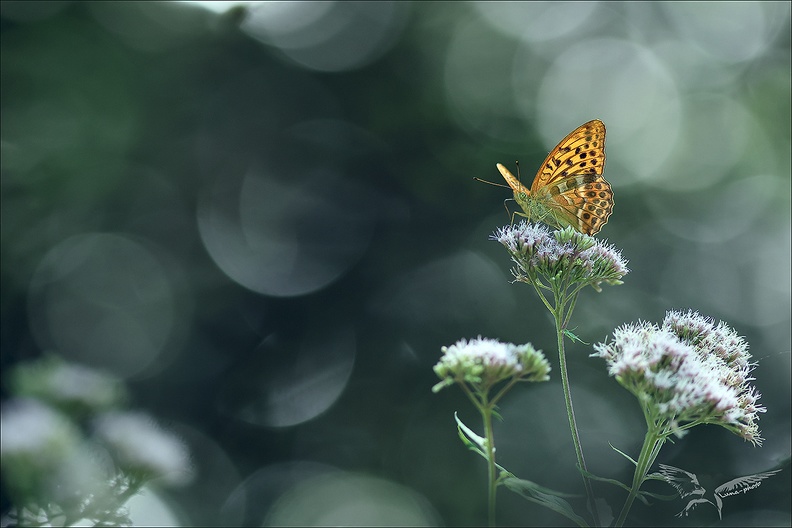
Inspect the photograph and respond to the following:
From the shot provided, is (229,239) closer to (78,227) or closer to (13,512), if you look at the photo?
(78,227)

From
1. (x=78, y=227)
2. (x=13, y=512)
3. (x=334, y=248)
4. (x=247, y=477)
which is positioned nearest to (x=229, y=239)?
Answer: (x=334, y=248)

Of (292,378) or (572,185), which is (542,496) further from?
(292,378)

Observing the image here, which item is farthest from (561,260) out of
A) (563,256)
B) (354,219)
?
(354,219)

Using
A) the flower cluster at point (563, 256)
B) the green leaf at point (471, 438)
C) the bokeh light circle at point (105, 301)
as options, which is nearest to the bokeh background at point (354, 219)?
the bokeh light circle at point (105, 301)

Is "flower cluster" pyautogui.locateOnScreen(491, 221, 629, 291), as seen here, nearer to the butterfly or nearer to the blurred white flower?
the butterfly

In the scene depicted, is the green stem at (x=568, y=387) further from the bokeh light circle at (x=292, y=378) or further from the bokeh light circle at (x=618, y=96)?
the bokeh light circle at (x=618, y=96)

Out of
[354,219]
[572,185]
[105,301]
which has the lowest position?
[572,185]
